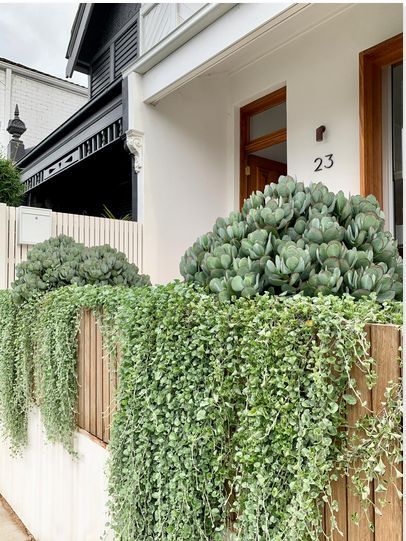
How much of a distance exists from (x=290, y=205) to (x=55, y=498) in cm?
208

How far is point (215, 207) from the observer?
17.8 ft

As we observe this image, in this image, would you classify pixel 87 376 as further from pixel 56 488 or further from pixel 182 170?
pixel 182 170

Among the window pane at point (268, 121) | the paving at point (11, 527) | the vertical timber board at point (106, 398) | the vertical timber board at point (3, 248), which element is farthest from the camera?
the window pane at point (268, 121)

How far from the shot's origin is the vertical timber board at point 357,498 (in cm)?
102

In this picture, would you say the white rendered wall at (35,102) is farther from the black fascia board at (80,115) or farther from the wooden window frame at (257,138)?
the wooden window frame at (257,138)

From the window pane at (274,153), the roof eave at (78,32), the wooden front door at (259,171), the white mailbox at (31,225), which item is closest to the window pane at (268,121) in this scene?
the window pane at (274,153)

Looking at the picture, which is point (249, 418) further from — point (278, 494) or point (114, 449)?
point (114, 449)

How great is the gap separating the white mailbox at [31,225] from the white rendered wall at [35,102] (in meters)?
7.40

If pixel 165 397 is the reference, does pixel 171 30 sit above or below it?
above

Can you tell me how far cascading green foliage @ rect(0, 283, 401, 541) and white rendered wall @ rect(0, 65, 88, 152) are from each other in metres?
10.5

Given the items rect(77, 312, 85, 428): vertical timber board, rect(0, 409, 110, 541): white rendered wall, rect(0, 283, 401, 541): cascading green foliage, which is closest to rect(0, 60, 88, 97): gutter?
rect(0, 409, 110, 541): white rendered wall

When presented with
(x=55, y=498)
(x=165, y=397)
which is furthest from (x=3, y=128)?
(x=165, y=397)

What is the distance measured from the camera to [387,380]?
3.27ft

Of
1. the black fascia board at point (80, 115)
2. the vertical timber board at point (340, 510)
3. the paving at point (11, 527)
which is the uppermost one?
the black fascia board at point (80, 115)
